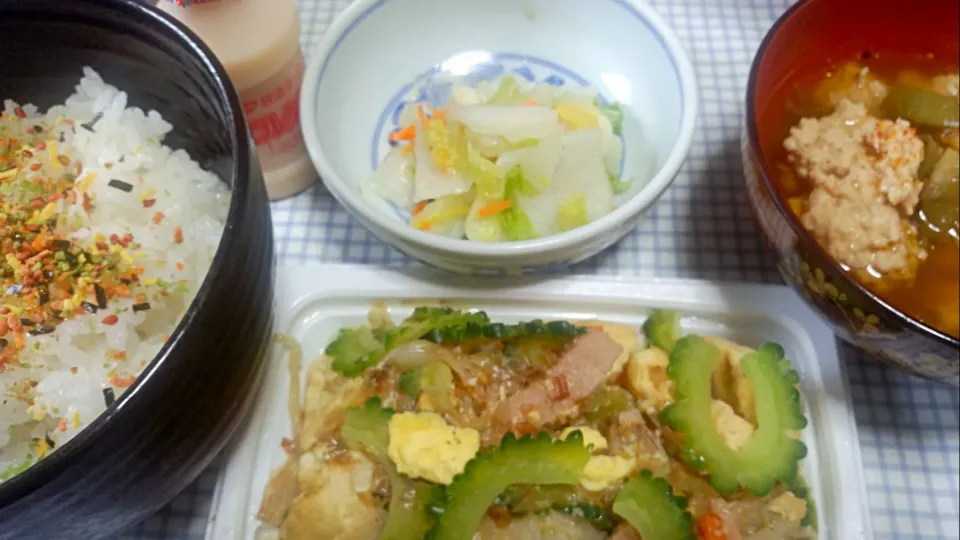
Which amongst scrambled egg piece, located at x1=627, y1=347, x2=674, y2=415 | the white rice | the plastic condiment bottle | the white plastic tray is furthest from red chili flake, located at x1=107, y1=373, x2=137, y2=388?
scrambled egg piece, located at x1=627, y1=347, x2=674, y2=415

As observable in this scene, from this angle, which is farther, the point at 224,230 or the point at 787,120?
the point at 787,120

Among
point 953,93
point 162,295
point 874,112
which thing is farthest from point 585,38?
point 162,295

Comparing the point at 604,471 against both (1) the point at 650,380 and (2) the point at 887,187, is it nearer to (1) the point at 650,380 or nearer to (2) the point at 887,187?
(1) the point at 650,380

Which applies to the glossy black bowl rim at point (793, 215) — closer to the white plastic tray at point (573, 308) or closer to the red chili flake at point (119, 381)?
the white plastic tray at point (573, 308)

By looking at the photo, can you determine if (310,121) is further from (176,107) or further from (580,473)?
(580,473)

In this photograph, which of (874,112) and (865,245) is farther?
(874,112)


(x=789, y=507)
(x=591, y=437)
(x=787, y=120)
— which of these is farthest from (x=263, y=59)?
(x=789, y=507)

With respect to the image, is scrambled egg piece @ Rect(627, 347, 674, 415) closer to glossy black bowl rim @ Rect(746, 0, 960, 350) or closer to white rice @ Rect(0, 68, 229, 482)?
glossy black bowl rim @ Rect(746, 0, 960, 350)
